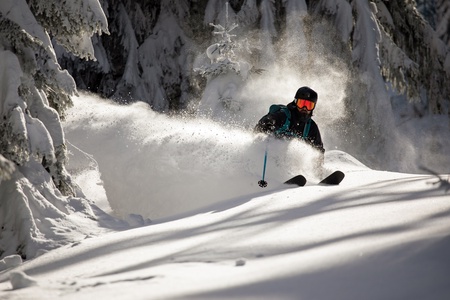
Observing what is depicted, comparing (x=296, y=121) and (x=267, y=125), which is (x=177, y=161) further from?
(x=296, y=121)

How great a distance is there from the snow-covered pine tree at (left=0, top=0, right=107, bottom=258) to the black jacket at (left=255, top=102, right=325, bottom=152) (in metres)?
3.03

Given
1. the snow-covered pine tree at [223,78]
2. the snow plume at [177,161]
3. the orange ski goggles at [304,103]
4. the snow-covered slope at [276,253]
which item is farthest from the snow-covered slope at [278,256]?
the snow-covered pine tree at [223,78]

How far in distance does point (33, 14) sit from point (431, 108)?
39.0ft

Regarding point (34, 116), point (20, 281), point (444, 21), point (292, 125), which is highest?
point (444, 21)

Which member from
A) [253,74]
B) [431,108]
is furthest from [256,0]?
[431,108]

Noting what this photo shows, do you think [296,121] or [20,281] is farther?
[296,121]

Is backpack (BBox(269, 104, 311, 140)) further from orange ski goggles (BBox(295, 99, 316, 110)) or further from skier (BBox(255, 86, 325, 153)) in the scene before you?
orange ski goggles (BBox(295, 99, 316, 110))

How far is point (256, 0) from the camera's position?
15023 mm

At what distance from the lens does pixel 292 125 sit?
8.13 metres

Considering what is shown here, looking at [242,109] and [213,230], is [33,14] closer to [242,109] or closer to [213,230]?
[213,230]

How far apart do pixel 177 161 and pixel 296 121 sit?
1926 millimetres

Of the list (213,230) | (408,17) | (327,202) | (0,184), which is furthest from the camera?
(408,17)

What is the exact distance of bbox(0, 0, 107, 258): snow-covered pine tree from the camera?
4.75m

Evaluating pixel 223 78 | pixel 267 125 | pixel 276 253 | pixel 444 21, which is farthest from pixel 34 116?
pixel 444 21
